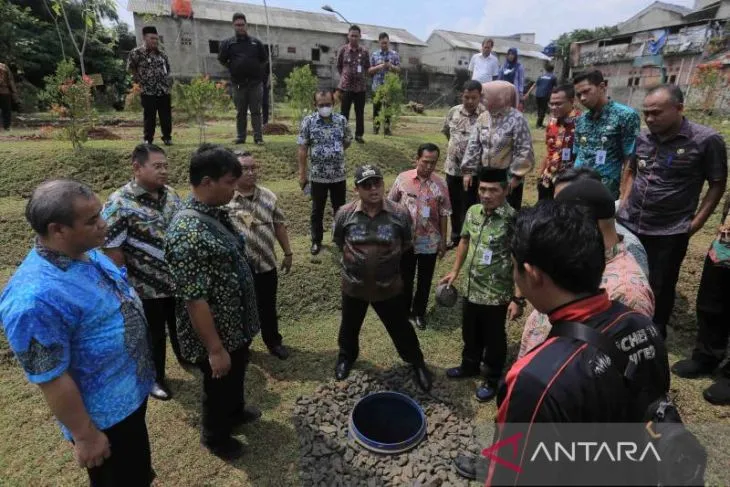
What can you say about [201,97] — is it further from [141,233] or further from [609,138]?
[609,138]

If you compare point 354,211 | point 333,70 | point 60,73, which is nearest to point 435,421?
point 354,211

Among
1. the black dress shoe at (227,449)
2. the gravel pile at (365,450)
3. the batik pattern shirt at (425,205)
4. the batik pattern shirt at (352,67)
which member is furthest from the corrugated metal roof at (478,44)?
the black dress shoe at (227,449)

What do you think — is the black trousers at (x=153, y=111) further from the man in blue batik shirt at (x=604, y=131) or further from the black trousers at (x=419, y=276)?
the man in blue batik shirt at (x=604, y=131)

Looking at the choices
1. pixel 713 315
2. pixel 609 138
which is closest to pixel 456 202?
pixel 609 138

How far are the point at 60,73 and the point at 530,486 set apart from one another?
30.9 ft

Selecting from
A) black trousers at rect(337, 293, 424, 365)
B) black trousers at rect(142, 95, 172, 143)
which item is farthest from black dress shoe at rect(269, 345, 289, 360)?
black trousers at rect(142, 95, 172, 143)

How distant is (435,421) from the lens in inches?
134

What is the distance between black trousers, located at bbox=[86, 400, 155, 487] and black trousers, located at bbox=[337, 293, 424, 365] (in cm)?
184

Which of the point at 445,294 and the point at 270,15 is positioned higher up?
the point at 270,15

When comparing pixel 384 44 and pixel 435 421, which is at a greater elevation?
pixel 384 44

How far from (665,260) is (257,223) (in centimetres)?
377

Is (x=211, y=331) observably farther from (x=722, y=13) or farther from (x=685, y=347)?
(x=722, y=13)

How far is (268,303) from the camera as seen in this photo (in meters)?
4.14

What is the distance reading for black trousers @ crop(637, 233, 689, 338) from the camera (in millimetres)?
3818
